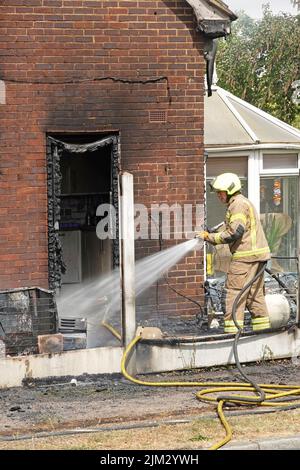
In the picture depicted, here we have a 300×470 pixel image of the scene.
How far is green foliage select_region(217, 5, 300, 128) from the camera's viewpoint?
23078mm

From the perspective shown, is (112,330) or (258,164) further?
(258,164)

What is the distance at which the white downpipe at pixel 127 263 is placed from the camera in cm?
864

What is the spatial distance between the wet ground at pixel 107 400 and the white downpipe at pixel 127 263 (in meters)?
0.50

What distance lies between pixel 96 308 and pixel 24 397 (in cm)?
325

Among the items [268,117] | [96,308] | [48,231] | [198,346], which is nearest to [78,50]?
[48,231]

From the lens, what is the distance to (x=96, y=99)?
10.9m

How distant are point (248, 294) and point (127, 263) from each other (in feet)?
5.22

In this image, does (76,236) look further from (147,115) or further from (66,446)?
(66,446)

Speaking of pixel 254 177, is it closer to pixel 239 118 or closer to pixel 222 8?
pixel 239 118

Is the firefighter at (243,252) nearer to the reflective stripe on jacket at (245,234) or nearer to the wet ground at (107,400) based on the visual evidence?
the reflective stripe on jacket at (245,234)

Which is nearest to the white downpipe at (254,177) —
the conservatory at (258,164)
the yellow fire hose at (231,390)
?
the conservatory at (258,164)

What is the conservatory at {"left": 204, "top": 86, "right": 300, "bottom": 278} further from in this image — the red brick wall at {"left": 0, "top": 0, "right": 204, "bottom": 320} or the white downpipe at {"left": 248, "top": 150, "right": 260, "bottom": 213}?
the red brick wall at {"left": 0, "top": 0, "right": 204, "bottom": 320}

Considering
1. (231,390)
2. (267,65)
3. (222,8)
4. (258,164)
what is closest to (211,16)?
(222,8)

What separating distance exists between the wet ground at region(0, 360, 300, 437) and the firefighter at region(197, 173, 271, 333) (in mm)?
602
